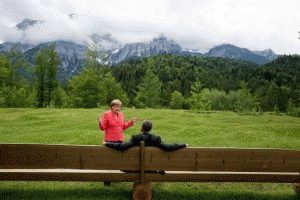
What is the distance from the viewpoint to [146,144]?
4746 mm

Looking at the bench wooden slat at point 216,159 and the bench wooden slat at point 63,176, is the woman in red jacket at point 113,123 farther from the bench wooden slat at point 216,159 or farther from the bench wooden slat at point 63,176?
the bench wooden slat at point 216,159

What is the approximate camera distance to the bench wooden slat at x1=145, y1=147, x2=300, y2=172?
14.7 ft

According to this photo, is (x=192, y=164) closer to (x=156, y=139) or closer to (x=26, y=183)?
(x=156, y=139)

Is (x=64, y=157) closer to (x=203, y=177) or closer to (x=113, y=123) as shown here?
(x=113, y=123)

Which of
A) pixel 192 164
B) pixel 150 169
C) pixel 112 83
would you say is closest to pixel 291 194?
pixel 192 164

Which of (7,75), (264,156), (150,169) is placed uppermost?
(7,75)

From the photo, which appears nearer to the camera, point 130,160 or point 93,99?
point 130,160

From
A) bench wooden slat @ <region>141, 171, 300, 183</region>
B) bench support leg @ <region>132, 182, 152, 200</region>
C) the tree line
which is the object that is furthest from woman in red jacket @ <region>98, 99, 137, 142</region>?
the tree line

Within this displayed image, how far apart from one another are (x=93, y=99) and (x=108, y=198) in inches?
1504

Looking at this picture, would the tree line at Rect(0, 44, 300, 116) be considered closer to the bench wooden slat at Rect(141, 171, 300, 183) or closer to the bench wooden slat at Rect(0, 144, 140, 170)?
the bench wooden slat at Rect(141, 171, 300, 183)

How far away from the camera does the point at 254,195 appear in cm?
525

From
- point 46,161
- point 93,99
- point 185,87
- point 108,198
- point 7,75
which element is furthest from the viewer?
point 185,87

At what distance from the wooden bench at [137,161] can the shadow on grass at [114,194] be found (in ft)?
2.21

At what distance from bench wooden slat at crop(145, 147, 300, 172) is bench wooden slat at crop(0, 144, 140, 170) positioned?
1.63 feet
